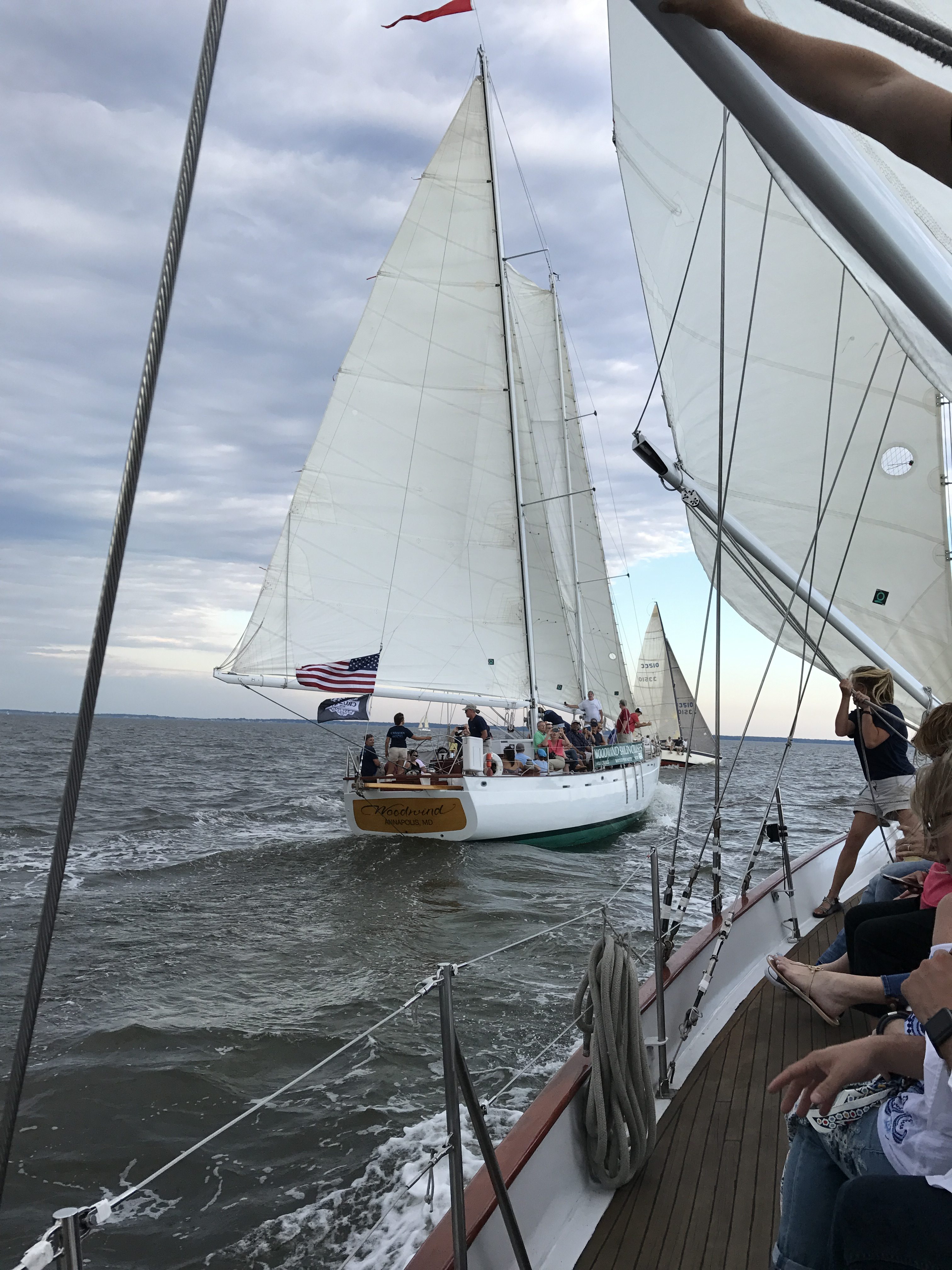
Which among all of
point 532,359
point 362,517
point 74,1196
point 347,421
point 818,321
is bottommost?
point 74,1196

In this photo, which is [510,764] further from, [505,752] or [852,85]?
[852,85]

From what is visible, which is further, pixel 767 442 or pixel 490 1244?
pixel 767 442

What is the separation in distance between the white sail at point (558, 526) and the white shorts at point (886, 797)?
11961 millimetres

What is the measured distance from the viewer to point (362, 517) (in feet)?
48.2

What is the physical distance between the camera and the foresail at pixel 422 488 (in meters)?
14.4

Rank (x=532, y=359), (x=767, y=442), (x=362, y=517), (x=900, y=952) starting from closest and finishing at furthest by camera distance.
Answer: (x=900, y=952) < (x=767, y=442) < (x=362, y=517) < (x=532, y=359)

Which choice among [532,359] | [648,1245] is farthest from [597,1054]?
[532,359]

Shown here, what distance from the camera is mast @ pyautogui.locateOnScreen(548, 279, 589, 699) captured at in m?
18.4

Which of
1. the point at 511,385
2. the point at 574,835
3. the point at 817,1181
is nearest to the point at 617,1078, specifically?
the point at 817,1181

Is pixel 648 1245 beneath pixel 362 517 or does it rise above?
beneath

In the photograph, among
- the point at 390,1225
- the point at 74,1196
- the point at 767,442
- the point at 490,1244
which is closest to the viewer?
the point at 490,1244

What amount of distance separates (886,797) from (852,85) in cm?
375

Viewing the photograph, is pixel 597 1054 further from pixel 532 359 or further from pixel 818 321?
pixel 532 359

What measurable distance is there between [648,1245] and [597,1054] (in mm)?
460
